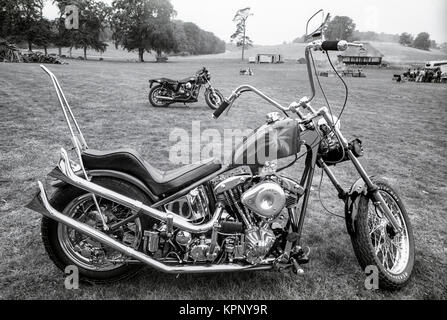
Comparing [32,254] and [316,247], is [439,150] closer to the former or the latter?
[316,247]

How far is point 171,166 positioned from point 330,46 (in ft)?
13.1

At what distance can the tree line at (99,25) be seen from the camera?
175 feet

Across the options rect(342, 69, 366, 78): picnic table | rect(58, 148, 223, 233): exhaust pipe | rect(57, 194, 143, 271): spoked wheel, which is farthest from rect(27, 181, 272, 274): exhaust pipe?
rect(342, 69, 366, 78): picnic table

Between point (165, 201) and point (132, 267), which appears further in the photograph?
point (132, 267)

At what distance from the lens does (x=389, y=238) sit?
3361 millimetres

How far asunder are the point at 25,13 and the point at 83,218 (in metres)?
62.6

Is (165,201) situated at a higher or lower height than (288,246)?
higher

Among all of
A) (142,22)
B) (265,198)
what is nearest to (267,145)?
(265,198)

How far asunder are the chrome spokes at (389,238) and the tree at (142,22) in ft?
187

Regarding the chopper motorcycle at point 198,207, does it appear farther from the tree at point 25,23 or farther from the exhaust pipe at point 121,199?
the tree at point 25,23

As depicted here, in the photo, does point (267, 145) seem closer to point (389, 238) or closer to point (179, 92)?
point (389, 238)

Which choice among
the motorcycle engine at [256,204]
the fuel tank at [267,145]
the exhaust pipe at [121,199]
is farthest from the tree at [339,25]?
the exhaust pipe at [121,199]
